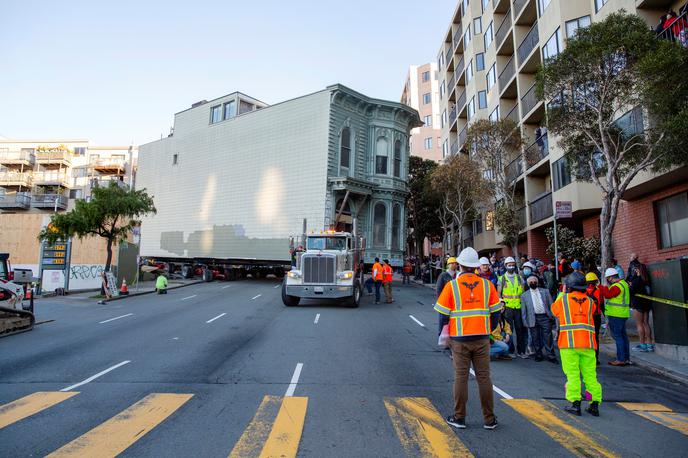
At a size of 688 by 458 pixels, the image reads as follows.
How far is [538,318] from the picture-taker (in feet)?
30.1

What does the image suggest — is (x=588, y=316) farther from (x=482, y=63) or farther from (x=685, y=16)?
(x=482, y=63)

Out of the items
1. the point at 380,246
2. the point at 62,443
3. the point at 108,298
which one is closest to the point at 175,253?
the point at 108,298

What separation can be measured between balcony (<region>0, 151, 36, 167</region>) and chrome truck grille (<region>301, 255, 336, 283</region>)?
193ft

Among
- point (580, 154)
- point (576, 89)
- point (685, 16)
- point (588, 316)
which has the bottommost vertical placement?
point (588, 316)

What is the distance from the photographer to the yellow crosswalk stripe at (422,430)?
4461mm

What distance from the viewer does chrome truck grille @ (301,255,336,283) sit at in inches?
680

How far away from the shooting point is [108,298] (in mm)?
21625

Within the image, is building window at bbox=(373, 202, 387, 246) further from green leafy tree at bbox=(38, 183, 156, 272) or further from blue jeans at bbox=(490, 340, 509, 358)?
blue jeans at bbox=(490, 340, 509, 358)

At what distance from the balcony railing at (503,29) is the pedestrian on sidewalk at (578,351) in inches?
1034

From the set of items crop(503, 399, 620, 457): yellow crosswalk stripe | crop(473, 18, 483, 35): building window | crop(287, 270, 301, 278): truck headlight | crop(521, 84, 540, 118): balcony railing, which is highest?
crop(473, 18, 483, 35): building window

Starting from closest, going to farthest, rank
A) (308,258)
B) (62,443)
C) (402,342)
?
(62,443) → (402,342) → (308,258)

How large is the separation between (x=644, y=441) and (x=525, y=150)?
2046 cm

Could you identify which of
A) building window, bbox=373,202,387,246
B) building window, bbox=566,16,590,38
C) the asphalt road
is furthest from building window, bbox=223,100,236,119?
the asphalt road

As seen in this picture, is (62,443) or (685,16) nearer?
(62,443)
